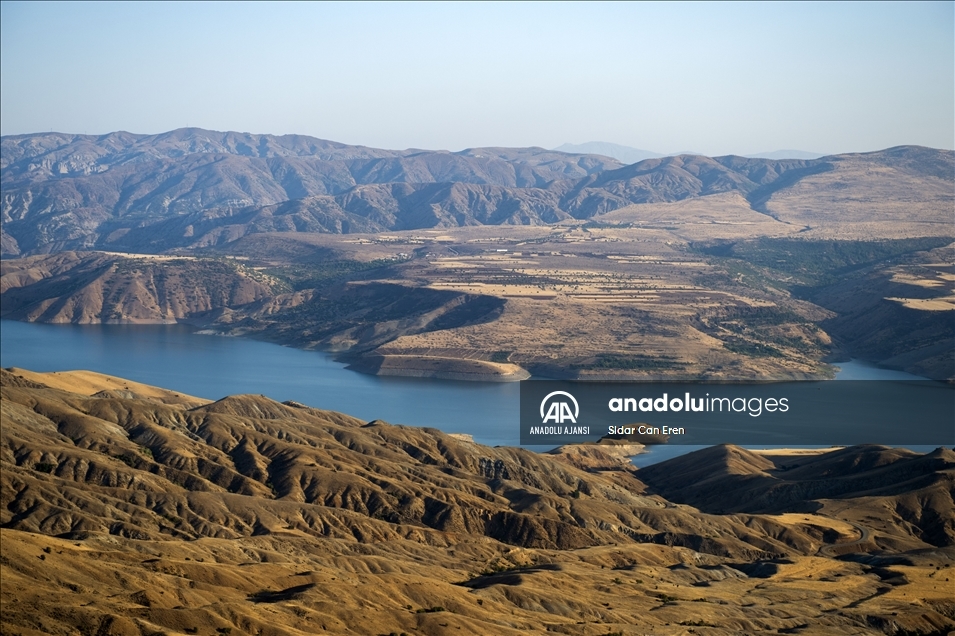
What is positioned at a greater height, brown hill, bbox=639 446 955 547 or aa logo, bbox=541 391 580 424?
aa logo, bbox=541 391 580 424

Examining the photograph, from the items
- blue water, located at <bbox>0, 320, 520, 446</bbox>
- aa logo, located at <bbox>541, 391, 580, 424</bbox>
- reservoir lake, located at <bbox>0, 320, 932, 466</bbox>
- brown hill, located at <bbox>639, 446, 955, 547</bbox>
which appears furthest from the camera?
blue water, located at <bbox>0, 320, 520, 446</bbox>

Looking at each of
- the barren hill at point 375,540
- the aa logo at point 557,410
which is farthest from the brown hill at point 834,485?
the aa logo at point 557,410

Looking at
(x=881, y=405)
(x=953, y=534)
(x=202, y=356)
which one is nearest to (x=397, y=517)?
(x=953, y=534)

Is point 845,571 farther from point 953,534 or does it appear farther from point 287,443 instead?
point 287,443

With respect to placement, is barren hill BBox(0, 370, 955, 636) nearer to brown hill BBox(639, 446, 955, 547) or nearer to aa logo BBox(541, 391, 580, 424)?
brown hill BBox(639, 446, 955, 547)

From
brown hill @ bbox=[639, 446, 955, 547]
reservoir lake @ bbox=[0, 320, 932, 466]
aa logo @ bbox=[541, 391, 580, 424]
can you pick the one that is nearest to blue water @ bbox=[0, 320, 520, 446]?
reservoir lake @ bbox=[0, 320, 932, 466]

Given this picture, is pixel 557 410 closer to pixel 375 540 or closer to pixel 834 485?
pixel 834 485

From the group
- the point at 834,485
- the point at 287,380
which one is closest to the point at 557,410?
the point at 834,485

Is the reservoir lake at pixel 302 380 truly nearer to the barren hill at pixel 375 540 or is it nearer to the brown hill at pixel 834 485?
the brown hill at pixel 834 485
